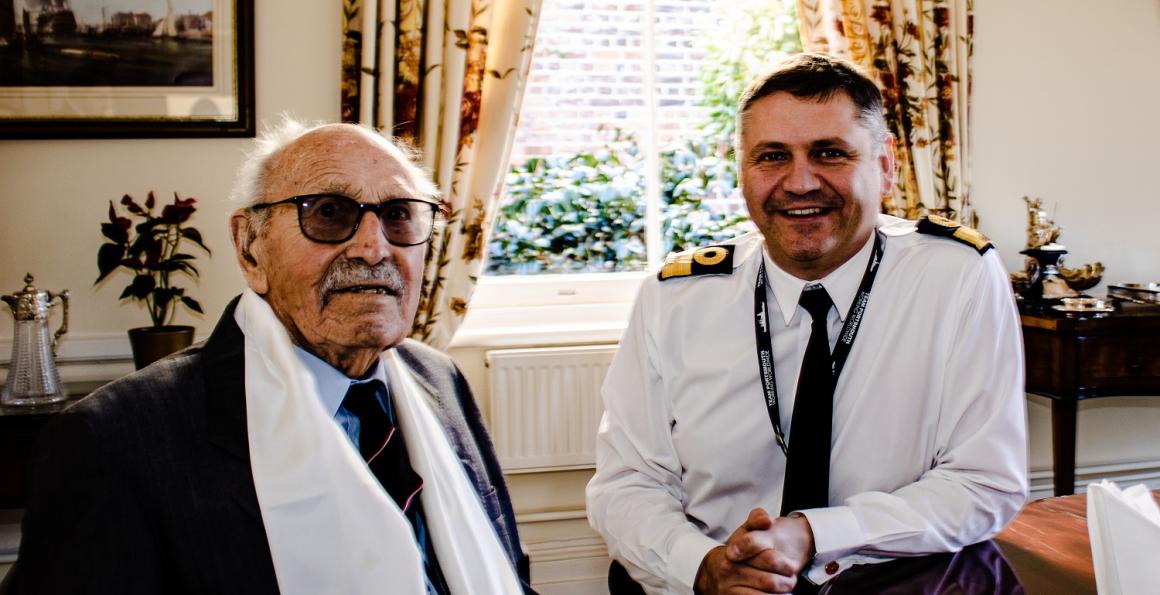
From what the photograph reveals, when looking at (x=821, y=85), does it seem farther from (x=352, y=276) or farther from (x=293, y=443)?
(x=293, y=443)

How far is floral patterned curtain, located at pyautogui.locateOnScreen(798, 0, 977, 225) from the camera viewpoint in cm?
295

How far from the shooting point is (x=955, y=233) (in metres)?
1.65

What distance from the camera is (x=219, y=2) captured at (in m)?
2.61

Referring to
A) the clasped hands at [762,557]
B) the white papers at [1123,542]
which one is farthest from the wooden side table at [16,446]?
the white papers at [1123,542]

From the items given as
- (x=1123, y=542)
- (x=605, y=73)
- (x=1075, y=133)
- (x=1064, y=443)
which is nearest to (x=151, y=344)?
(x=605, y=73)

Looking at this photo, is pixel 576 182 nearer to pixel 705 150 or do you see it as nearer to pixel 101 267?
pixel 705 150

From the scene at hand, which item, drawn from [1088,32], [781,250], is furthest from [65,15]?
[1088,32]

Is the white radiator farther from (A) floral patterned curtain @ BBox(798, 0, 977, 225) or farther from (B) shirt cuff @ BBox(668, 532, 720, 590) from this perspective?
(B) shirt cuff @ BBox(668, 532, 720, 590)

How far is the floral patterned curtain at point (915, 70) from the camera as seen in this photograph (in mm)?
2953

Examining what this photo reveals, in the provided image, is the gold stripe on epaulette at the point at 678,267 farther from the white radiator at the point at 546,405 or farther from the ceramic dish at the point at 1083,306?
the ceramic dish at the point at 1083,306

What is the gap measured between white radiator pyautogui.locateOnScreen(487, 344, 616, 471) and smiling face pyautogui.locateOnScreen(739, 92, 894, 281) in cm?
137

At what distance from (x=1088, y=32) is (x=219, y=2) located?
10.4 feet

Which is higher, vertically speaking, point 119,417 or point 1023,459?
point 119,417

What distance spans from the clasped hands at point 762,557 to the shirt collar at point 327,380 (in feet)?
2.03
